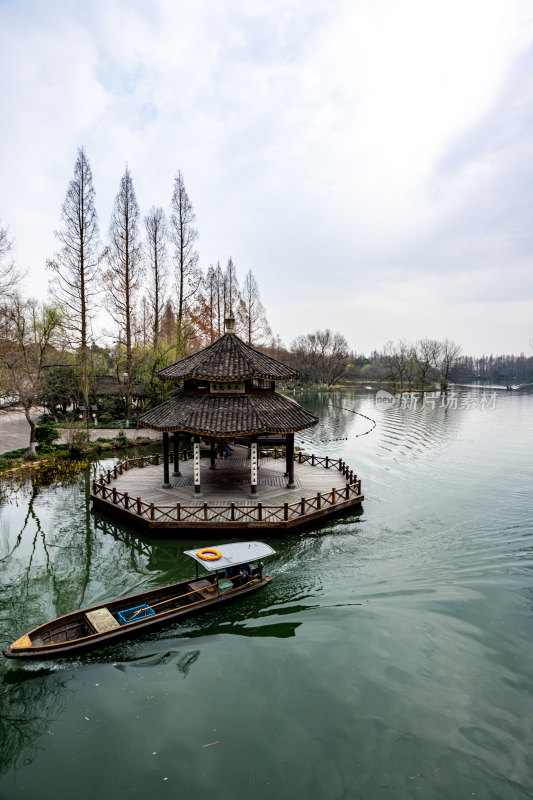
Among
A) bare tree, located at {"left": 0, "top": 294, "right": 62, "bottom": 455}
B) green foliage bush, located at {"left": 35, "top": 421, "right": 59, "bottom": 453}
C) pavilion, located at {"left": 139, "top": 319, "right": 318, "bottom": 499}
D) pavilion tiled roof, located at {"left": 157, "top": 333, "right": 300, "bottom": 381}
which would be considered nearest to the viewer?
pavilion, located at {"left": 139, "top": 319, "right": 318, "bottom": 499}

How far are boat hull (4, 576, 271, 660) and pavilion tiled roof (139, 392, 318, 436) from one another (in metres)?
6.50

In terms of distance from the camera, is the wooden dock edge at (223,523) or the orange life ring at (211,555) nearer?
the orange life ring at (211,555)

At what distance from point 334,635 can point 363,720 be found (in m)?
2.65

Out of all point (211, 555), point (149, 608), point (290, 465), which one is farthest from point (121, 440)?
point (149, 608)

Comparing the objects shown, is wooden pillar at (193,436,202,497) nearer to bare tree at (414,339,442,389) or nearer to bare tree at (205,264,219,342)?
bare tree at (205,264,219,342)

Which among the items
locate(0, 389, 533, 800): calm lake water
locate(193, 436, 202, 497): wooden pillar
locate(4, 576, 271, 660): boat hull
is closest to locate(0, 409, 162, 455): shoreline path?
locate(0, 389, 533, 800): calm lake water

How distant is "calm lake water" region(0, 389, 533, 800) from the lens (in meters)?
6.96

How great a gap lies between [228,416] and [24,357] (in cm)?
1998

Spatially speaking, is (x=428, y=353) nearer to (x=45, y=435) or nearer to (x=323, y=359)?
(x=323, y=359)

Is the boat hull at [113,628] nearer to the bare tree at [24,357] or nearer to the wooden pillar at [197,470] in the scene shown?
the wooden pillar at [197,470]

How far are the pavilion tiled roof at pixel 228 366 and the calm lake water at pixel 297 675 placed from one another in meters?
7.08

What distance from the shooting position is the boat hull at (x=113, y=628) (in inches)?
358

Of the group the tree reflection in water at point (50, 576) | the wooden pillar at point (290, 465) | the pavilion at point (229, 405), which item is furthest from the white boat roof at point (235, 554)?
the wooden pillar at point (290, 465)

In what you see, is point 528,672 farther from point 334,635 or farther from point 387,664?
point 334,635
